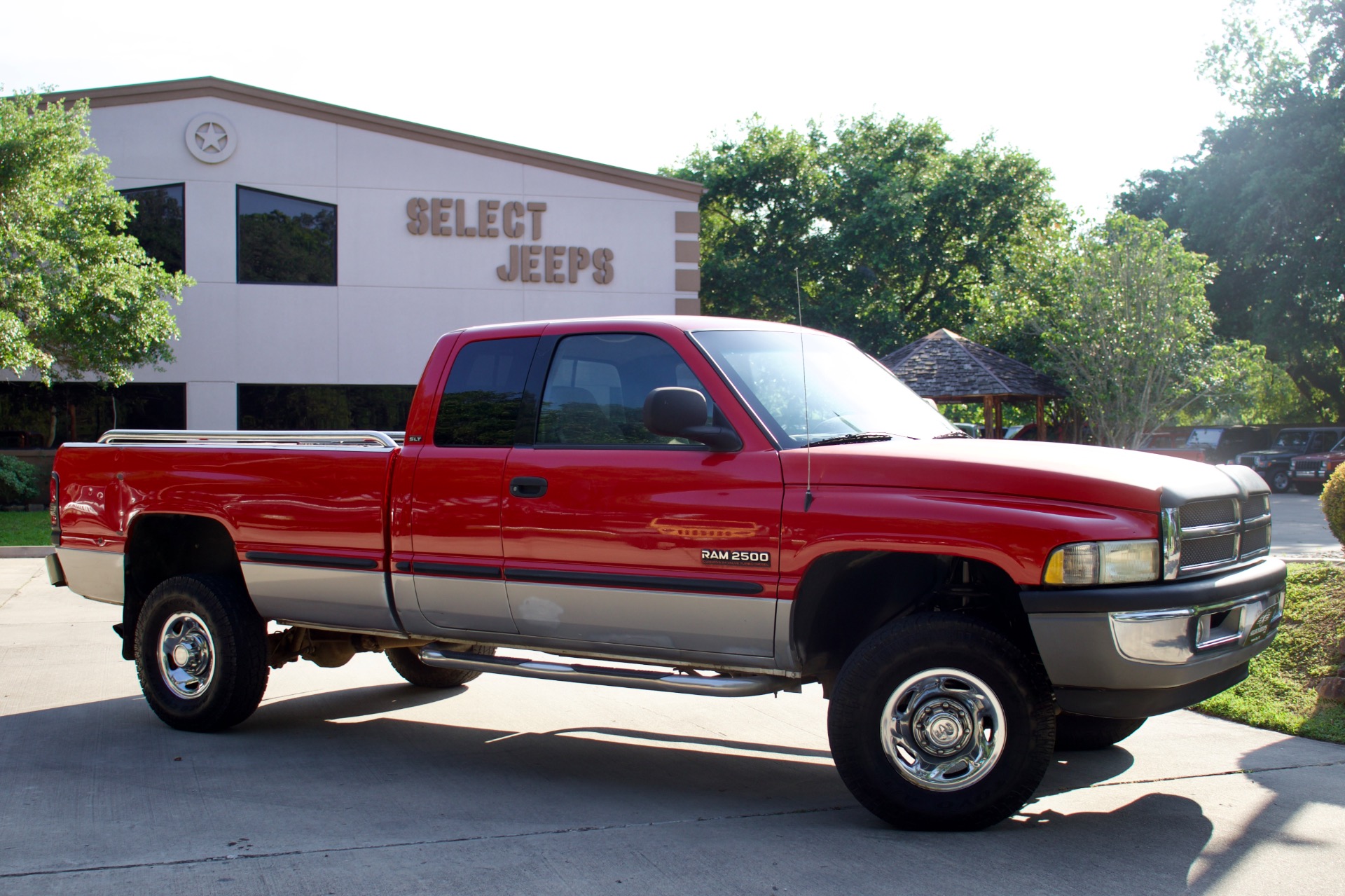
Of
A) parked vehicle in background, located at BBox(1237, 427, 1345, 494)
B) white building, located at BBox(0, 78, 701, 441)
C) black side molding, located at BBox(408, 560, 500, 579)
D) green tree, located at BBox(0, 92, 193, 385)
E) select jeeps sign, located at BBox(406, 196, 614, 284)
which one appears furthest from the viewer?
parked vehicle in background, located at BBox(1237, 427, 1345, 494)

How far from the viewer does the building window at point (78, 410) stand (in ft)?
70.3

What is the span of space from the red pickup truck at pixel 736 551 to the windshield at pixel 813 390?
0.06ft

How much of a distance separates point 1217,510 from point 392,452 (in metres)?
3.69

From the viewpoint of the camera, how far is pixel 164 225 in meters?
21.2

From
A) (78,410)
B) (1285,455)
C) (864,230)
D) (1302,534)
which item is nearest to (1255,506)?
(1302,534)

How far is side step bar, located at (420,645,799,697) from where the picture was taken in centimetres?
479

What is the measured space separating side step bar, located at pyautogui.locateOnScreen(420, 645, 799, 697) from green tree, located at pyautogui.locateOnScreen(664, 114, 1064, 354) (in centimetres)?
2944

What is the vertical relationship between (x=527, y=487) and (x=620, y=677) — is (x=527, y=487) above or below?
above

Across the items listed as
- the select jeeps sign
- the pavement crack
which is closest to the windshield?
the pavement crack

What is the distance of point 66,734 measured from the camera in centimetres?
630

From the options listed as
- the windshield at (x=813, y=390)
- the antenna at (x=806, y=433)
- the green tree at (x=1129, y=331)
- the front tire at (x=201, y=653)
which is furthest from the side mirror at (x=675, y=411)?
the green tree at (x=1129, y=331)

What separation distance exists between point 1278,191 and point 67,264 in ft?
102

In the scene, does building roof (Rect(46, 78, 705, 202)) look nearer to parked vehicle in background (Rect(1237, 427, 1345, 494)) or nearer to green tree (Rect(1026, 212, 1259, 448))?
green tree (Rect(1026, 212, 1259, 448))

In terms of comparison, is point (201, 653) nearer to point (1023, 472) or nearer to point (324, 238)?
point (1023, 472)
